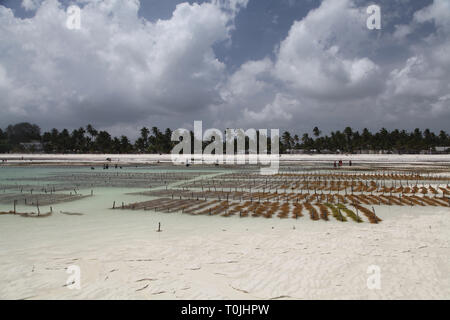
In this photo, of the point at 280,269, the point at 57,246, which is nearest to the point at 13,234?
the point at 57,246

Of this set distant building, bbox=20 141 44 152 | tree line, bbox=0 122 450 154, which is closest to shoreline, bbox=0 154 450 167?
tree line, bbox=0 122 450 154

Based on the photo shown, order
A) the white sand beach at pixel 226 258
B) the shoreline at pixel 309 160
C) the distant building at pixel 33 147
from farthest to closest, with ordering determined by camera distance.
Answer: the distant building at pixel 33 147
the shoreline at pixel 309 160
the white sand beach at pixel 226 258

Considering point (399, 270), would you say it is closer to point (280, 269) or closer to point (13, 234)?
point (280, 269)

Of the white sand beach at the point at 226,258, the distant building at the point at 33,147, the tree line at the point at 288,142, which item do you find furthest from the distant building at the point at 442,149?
the distant building at the point at 33,147

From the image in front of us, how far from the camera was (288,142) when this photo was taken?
16788 centimetres

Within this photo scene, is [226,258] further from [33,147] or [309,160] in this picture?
[33,147]

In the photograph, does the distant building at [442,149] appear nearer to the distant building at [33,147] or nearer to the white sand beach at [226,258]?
the white sand beach at [226,258]

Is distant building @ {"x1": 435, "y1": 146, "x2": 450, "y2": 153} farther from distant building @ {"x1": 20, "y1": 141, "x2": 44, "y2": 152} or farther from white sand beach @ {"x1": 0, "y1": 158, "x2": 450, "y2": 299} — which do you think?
distant building @ {"x1": 20, "y1": 141, "x2": 44, "y2": 152}

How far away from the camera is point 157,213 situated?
62.1 feet

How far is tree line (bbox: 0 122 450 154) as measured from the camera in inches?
5298

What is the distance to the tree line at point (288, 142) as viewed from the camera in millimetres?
134562

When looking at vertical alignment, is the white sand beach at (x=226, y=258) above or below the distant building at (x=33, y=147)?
below
